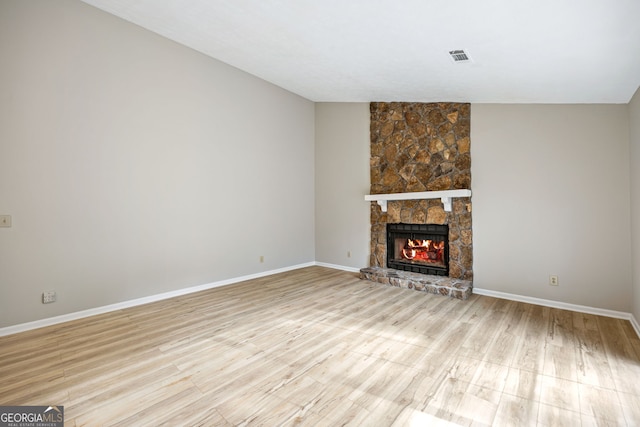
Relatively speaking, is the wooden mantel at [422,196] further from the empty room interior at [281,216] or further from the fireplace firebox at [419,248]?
the fireplace firebox at [419,248]

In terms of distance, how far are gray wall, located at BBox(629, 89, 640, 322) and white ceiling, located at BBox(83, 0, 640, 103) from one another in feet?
0.75

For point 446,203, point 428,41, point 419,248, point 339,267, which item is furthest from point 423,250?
point 428,41

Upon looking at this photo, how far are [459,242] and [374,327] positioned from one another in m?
2.23

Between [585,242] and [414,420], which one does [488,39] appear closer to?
[585,242]

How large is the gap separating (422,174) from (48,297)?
16.4ft

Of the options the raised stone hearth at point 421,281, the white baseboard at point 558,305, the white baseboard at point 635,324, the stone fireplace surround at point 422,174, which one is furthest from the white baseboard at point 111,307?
the white baseboard at point 635,324

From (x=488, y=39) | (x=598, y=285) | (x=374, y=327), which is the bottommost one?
(x=374, y=327)

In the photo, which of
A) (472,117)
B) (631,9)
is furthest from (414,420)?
(472,117)

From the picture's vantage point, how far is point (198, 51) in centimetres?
440

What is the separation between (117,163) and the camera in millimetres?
3680

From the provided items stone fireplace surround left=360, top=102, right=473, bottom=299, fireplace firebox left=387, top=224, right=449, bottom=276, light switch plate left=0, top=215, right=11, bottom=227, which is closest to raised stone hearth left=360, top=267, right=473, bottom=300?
stone fireplace surround left=360, top=102, right=473, bottom=299

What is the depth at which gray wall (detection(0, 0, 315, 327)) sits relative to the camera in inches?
121

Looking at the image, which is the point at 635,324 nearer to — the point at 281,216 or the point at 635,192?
the point at 635,192

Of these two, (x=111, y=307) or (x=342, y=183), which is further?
(x=342, y=183)
